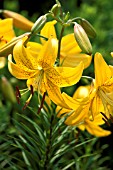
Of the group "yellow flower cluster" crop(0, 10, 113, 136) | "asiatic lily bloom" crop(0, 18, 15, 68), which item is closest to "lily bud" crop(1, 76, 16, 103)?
"asiatic lily bloom" crop(0, 18, 15, 68)

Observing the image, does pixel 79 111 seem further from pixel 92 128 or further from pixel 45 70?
pixel 92 128

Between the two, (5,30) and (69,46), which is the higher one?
(5,30)

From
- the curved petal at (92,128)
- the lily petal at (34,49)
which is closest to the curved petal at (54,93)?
the lily petal at (34,49)

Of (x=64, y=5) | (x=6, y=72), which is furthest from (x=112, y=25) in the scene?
(x=6, y=72)

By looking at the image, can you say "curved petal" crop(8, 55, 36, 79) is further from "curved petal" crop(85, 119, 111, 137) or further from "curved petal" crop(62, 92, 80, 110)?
"curved petal" crop(85, 119, 111, 137)

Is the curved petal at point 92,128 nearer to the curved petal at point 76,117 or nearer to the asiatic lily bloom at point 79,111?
the asiatic lily bloom at point 79,111

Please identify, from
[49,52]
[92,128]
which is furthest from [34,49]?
[92,128]

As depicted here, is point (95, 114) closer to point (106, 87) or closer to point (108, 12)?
point (106, 87)
